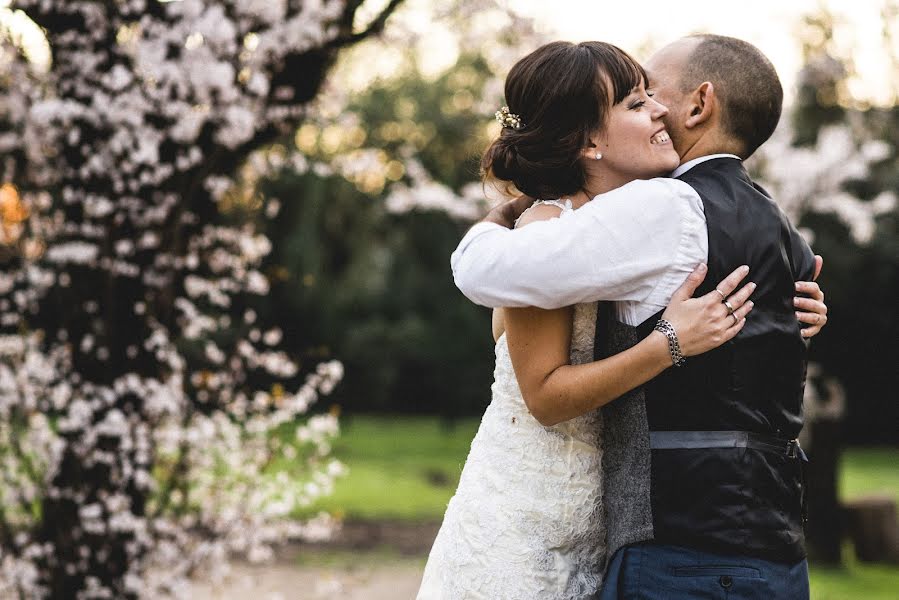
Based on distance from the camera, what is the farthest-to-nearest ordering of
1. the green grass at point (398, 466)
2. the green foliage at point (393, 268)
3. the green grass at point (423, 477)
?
1. the green foliage at point (393, 268)
2. the green grass at point (398, 466)
3. the green grass at point (423, 477)

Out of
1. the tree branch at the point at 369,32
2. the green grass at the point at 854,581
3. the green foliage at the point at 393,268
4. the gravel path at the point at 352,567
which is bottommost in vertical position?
the gravel path at the point at 352,567

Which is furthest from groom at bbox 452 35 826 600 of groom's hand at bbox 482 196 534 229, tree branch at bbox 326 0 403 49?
tree branch at bbox 326 0 403 49

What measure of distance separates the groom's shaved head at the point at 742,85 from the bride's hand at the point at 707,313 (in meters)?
0.40

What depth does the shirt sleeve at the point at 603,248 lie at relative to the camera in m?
1.74

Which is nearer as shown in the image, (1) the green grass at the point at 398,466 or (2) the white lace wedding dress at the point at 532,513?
(2) the white lace wedding dress at the point at 532,513

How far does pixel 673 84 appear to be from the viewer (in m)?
2.07

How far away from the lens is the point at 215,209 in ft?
15.0

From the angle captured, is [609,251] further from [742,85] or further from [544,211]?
[742,85]

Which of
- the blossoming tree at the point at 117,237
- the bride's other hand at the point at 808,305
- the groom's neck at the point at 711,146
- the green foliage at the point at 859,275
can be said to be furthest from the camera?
the green foliage at the point at 859,275

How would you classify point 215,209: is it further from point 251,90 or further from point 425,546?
point 425,546

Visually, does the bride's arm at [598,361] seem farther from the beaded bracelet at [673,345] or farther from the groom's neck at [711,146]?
the groom's neck at [711,146]

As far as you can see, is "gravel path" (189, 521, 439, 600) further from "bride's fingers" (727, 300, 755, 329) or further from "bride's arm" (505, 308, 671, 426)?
"bride's fingers" (727, 300, 755, 329)

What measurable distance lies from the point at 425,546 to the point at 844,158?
199 inches

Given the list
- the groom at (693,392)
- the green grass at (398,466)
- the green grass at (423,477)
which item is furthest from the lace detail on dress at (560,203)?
the green grass at (398,466)
